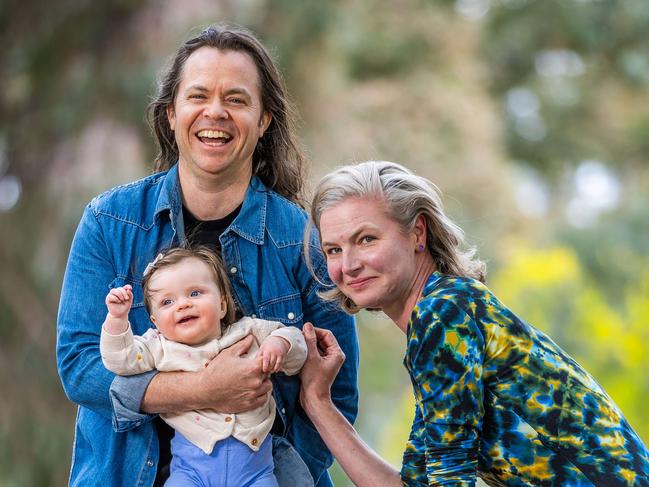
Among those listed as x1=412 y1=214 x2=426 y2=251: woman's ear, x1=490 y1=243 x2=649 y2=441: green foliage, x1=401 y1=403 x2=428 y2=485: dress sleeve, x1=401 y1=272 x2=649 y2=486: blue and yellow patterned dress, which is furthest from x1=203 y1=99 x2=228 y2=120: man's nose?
x1=490 y1=243 x2=649 y2=441: green foliage

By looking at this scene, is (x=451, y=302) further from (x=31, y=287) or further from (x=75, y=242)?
(x=31, y=287)

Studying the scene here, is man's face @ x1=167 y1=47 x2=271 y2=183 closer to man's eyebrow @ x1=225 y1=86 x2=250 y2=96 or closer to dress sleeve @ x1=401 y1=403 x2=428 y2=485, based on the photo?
man's eyebrow @ x1=225 y1=86 x2=250 y2=96

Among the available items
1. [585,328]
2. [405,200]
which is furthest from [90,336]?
[585,328]

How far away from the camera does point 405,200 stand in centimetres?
252

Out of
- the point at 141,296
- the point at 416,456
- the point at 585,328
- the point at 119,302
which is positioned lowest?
the point at 416,456

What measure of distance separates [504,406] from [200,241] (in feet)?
3.07

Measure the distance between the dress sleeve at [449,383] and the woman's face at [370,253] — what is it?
0.18 metres

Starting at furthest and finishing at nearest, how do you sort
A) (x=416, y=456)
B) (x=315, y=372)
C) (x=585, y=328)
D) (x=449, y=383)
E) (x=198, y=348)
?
(x=585, y=328) → (x=315, y=372) → (x=198, y=348) → (x=416, y=456) → (x=449, y=383)

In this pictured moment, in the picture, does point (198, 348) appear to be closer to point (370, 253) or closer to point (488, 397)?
point (370, 253)

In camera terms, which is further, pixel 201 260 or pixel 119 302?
pixel 201 260

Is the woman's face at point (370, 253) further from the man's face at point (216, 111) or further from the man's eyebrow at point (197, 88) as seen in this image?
the man's eyebrow at point (197, 88)

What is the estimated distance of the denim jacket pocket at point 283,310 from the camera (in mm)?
2748

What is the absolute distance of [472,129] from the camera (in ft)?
43.1

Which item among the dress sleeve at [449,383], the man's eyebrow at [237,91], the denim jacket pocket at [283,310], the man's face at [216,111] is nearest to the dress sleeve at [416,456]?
the dress sleeve at [449,383]
